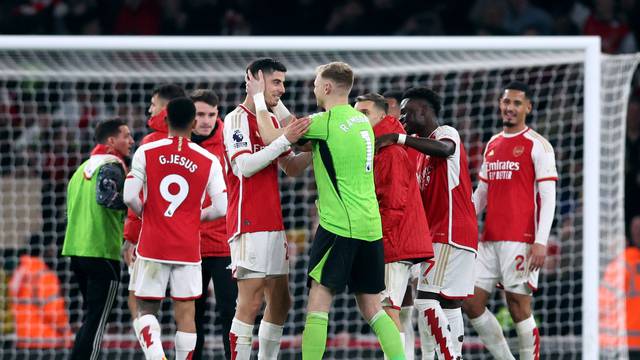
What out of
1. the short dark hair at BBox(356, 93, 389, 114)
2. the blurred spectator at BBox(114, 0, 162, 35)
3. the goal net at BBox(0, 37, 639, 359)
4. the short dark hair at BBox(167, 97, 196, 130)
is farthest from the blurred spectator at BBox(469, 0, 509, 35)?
the short dark hair at BBox(167, 97, 196, 130)

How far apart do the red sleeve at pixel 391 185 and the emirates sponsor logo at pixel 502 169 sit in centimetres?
123

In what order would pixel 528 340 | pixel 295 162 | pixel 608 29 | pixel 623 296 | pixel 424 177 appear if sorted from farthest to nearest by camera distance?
pixel 608 29
pixel 623 296
pixel 528 340
pixel 424 177
pixel 295 162

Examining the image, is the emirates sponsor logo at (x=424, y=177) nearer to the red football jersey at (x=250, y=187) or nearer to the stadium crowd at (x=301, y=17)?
the red football jersey at (x=250, y=187)

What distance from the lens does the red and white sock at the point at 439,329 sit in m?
7.26

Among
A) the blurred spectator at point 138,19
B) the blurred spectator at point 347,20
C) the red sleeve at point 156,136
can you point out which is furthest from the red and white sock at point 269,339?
the blurred spectator at point 138,19

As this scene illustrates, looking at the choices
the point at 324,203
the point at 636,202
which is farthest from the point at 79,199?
the point at 636,202

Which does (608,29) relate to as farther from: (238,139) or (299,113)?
(238,139)

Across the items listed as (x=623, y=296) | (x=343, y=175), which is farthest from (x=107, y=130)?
(x=623, y=296)

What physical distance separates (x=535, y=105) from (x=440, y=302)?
406 centimetres

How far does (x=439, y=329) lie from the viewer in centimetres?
727

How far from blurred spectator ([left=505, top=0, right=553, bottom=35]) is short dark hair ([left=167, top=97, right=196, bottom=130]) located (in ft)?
24.3

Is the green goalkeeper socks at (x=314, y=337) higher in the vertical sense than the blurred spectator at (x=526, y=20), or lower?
lower

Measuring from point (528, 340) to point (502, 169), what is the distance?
119 centimetres

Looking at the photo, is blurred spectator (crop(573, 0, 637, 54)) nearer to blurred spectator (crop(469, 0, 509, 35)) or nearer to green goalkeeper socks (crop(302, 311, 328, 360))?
blurred spectator (crop(469, 0, 509, 35))
